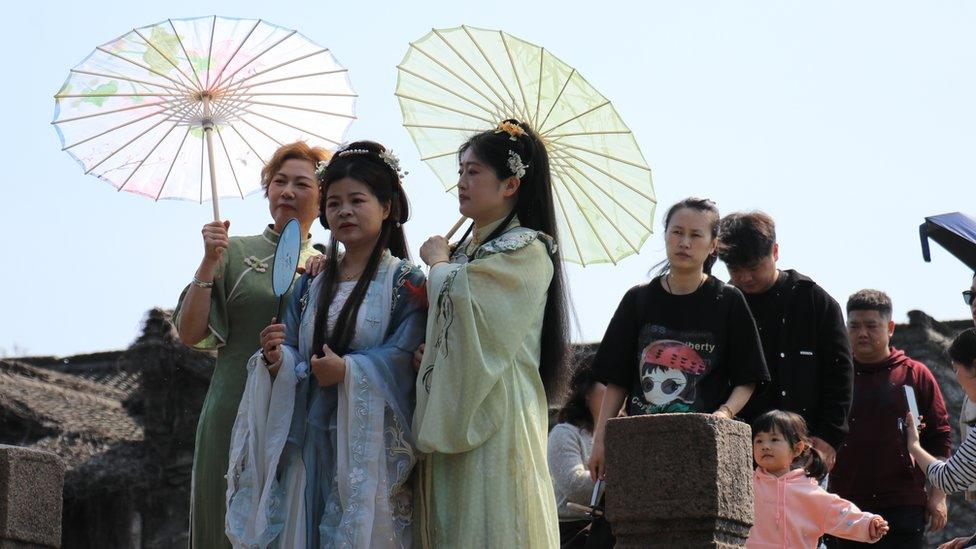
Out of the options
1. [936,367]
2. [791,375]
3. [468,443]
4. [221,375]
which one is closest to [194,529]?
[221,375]

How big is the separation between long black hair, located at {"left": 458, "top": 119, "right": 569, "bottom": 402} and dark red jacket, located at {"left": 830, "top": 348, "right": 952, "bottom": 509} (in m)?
2.05

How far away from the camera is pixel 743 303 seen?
566cm

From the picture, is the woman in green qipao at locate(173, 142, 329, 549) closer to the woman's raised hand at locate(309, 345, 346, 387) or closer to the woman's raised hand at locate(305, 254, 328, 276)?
the woman's raised hand at locate(305, 254, 328, 276)

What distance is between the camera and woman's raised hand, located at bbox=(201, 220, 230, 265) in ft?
18.2

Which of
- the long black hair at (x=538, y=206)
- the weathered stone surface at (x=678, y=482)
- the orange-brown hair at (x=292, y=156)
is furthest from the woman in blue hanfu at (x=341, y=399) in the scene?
the weathered stone surface at (x=678, y=482)

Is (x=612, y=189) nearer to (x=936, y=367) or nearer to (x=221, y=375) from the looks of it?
(x=221, y=375)

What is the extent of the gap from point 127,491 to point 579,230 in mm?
8547

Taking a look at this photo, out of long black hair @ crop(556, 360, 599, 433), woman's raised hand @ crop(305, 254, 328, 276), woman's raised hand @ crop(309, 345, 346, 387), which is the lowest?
long black hair @ crop(556, 360, 599, 433)

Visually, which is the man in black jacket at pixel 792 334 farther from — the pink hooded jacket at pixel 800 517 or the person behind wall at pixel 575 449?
the person behind wall at pixel 575 449

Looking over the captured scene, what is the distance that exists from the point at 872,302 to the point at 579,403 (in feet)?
4.77

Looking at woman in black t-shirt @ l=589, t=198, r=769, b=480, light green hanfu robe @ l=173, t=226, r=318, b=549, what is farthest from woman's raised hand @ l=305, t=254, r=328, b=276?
woman in black t-shirt @ l=589, t=198, r=769, b=480

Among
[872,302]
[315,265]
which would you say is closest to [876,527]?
[872,302]

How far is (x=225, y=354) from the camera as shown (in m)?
Result: 5.73

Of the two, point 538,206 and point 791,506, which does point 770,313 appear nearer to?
point 791,506
